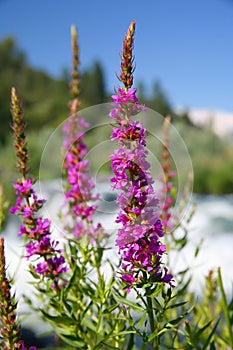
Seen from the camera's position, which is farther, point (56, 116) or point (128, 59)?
point (56, 116)

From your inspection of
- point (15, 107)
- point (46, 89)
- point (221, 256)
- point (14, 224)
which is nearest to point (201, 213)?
point (221, 256)

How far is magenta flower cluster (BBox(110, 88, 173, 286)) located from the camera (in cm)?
120

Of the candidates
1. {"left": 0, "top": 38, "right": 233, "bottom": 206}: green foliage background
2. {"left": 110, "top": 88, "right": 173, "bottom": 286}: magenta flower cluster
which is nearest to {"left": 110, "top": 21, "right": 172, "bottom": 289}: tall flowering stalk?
{"left": 110, "top": 88, "right": 173, "bottom": 286}: magenta flower cluster

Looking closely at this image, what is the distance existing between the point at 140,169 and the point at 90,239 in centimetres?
75

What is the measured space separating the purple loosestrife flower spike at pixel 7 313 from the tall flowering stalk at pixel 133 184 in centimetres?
33

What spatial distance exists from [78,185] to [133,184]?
0.72 meters

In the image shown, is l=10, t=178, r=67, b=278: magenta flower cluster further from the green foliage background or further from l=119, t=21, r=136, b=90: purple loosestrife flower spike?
the green foliage background

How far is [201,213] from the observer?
747cm

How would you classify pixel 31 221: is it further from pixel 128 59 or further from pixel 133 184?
pixel 128 59

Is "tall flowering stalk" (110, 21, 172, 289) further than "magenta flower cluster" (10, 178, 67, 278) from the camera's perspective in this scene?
No

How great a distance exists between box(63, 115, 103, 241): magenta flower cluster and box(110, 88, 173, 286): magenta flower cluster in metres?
0.61

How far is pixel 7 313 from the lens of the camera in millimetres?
1249


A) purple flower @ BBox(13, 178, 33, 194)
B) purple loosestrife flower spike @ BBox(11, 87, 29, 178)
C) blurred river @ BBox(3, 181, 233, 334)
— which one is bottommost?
purple flower @ BBox(13, 178, 33, 194)

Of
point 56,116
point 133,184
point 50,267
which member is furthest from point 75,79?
point 56,116
